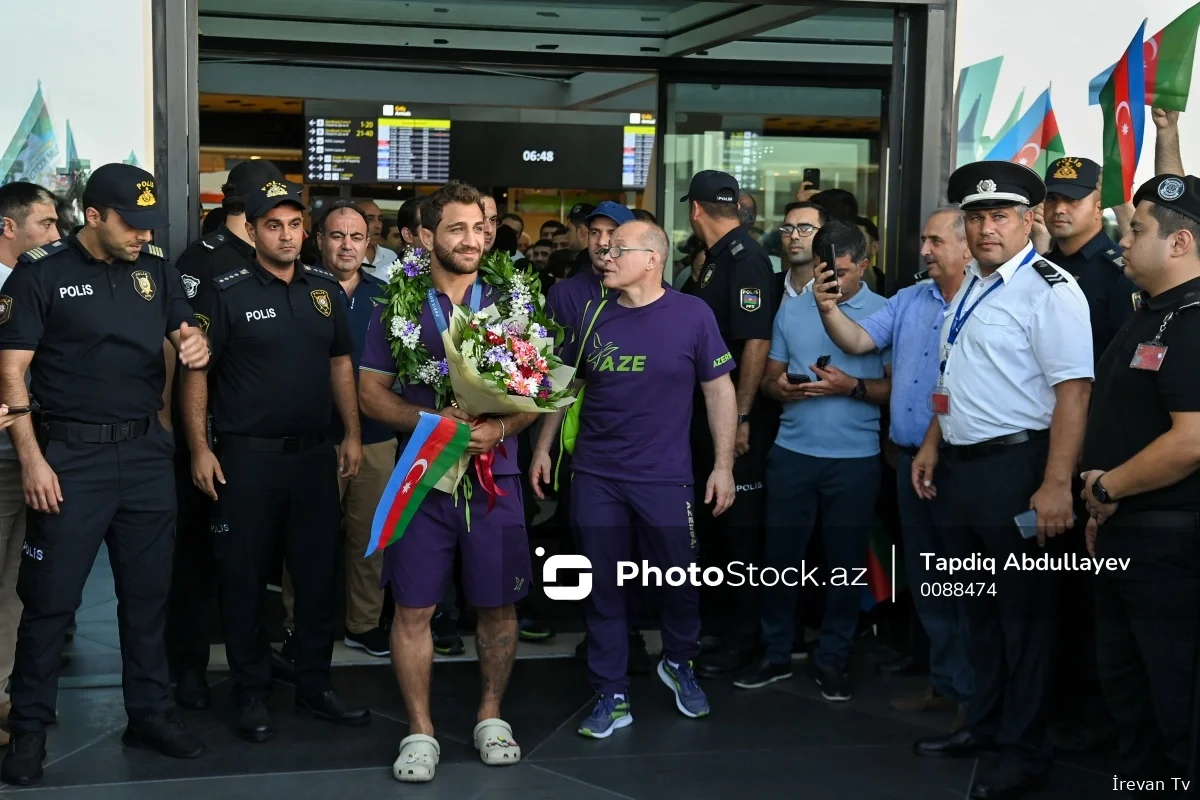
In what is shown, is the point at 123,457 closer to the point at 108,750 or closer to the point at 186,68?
the point at 108,750

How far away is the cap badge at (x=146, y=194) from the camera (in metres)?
4.29

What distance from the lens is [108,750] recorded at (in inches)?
179

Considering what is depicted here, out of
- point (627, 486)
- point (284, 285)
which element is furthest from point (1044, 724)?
A: point (284, 285)

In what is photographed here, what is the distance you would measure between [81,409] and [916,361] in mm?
2992

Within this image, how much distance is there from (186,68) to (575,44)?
12.9ft

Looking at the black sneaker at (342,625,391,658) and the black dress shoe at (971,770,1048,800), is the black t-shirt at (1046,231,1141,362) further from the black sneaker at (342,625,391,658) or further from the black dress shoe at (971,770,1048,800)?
the black sneaker at (342,625,391,658)

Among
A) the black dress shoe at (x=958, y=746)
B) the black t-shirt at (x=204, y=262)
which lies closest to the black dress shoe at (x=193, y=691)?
the black t-shirt at (x=204, y=262)

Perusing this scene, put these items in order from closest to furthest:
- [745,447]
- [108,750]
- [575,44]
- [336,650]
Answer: [108,750] < [745,447] < [336,650] < [575,44]

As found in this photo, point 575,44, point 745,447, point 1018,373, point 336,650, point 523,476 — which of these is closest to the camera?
point 1018,373

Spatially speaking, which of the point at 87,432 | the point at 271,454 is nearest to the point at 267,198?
the point at 271,454

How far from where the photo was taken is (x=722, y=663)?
5.54m

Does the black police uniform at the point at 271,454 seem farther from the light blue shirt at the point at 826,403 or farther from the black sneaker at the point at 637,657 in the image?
the light blue shirt at the point at 826,403

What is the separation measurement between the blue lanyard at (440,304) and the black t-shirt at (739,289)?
131cm

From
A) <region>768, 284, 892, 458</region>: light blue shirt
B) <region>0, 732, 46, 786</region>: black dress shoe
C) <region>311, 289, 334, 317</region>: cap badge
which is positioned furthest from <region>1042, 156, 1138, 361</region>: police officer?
<region>0, 732, 46, 786</region>: black dress shoe
